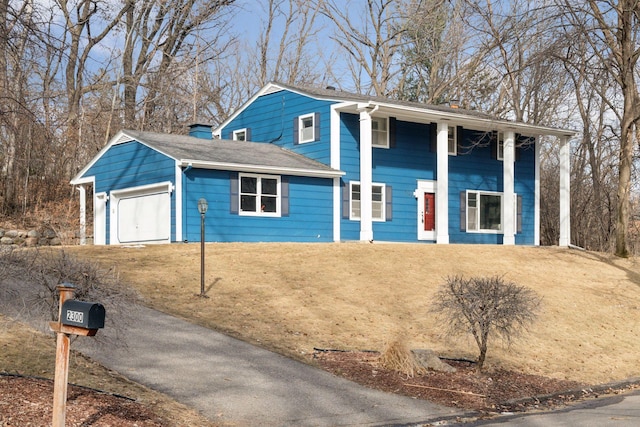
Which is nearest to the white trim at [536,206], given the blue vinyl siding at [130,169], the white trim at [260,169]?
the white trim at [260,169]

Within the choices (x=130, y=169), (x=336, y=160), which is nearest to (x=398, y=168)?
(x=336, y=160)

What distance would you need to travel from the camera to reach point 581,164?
39562 mm

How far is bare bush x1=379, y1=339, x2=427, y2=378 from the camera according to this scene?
38.6 ft

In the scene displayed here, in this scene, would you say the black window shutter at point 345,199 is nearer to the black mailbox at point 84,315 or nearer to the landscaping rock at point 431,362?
the landscaping rock at point 431,362

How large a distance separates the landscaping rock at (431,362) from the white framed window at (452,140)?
18530mm

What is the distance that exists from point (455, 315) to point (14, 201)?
2112cm

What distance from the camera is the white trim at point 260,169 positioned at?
934 inches

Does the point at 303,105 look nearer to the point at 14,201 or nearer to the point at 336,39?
the point at 14,201

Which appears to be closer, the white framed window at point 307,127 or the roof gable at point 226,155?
the roof gable at point 226,155

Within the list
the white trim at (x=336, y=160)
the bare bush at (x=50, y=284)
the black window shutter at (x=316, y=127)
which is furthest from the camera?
the black window shutter at (x=316, y=127)

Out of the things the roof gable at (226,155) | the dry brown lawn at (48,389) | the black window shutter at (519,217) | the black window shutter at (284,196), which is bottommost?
the dry brown lawn at (48,389)

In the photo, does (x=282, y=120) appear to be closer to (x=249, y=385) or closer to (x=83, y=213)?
(x=83, y=213)

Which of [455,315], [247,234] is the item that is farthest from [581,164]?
[455,315]

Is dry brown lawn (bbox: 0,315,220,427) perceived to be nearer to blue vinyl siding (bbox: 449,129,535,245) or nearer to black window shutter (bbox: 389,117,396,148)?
black window shutter (bbox: 389,117,396,148)
